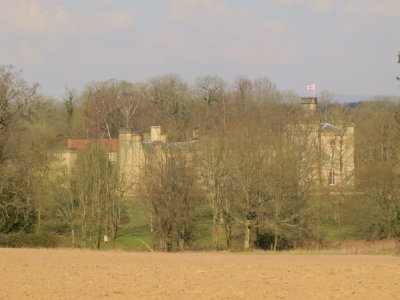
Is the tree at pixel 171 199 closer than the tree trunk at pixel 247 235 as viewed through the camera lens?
Yes

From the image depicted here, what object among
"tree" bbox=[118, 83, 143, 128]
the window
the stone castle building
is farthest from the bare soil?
"tree" bbox=[118, 83, 143, 128]

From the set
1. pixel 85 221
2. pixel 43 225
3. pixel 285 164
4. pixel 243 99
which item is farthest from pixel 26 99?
pixel 243 99

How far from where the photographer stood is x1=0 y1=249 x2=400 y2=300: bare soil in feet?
52.3

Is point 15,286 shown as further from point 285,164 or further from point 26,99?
point 26,99

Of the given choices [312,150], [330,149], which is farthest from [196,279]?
[330,149]

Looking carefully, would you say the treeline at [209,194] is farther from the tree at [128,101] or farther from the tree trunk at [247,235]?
the tree at [128,101]

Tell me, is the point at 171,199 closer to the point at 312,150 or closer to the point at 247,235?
the point at 247,235

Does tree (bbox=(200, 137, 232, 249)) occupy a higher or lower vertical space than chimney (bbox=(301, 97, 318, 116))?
lower

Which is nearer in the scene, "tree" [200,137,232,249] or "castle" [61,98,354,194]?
"tree" [200,137,232,249]

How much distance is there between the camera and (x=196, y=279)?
58.0 ft

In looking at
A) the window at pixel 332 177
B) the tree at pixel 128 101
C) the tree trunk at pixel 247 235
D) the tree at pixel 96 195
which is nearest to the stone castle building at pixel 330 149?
the window at pixel 332 177

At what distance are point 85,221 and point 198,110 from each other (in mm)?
54686

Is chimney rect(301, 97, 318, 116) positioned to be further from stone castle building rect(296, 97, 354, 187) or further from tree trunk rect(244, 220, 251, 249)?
tree trunk rect(244, 220, 251, 249)

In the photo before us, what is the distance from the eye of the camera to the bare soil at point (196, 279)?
1595 centimetres
